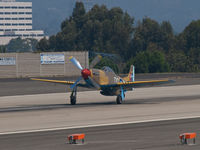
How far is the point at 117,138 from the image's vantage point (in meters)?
17.2

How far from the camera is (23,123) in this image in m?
22.6

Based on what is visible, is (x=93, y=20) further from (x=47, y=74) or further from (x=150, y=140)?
(x=150, y=140)

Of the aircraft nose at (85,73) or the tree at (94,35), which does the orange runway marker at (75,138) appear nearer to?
the aircraft nose at (85,73)

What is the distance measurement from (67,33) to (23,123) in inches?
3849

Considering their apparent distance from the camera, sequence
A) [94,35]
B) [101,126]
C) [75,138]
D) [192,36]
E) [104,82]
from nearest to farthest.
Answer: [75,138] → [101,126] → [104,82] → [192,36] → [94,35]

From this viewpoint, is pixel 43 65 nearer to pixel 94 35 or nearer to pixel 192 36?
pixel 94 35

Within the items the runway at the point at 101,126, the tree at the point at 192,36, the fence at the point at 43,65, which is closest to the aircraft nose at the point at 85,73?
the runway at the point at 101,126

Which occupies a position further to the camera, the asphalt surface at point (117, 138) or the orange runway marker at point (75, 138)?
the orange runway marker at point (75, 138)

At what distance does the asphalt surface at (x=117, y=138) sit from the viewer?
15469 millimetres

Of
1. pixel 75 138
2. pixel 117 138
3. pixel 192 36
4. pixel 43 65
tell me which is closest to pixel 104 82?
pixel 117 138

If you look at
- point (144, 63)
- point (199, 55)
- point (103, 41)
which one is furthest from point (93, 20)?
point (144, 63)

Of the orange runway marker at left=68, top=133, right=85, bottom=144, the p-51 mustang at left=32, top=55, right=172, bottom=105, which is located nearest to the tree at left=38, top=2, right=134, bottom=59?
the p-51 mustang at left=32, top=55, right=172, bottom=105

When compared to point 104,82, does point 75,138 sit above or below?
below

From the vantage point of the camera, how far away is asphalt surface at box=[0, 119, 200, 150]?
15469 millimetres
